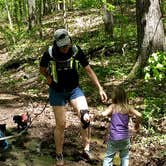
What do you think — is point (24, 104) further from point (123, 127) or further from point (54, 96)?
point (123, 127)

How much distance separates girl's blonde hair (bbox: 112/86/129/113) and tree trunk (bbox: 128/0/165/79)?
5.76 metres

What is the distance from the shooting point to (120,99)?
6.04 metres

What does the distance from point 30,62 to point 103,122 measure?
12.7 m

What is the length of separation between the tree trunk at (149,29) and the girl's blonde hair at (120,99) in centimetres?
576

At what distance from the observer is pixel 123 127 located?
614 centimetres

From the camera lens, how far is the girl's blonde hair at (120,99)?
6.01 metres

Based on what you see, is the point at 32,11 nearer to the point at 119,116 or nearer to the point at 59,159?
the point at 59,159

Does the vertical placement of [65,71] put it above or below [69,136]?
above

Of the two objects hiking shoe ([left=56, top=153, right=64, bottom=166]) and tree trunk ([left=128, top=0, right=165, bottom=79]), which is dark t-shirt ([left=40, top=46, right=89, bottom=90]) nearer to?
hiking shoe ([left=56, top=153, right=64, bottom=166])

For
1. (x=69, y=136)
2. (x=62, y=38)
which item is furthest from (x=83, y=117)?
(x=69, y=136)

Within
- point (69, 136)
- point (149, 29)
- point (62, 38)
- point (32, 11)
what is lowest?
point (69, 136)

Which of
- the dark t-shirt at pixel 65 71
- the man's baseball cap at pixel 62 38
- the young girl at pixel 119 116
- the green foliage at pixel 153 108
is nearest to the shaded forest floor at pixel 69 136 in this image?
the green foliage at pixel 153 108

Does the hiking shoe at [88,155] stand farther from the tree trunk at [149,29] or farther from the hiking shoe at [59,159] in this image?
the tree trunk at [149,29]

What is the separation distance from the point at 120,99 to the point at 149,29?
594 cm
